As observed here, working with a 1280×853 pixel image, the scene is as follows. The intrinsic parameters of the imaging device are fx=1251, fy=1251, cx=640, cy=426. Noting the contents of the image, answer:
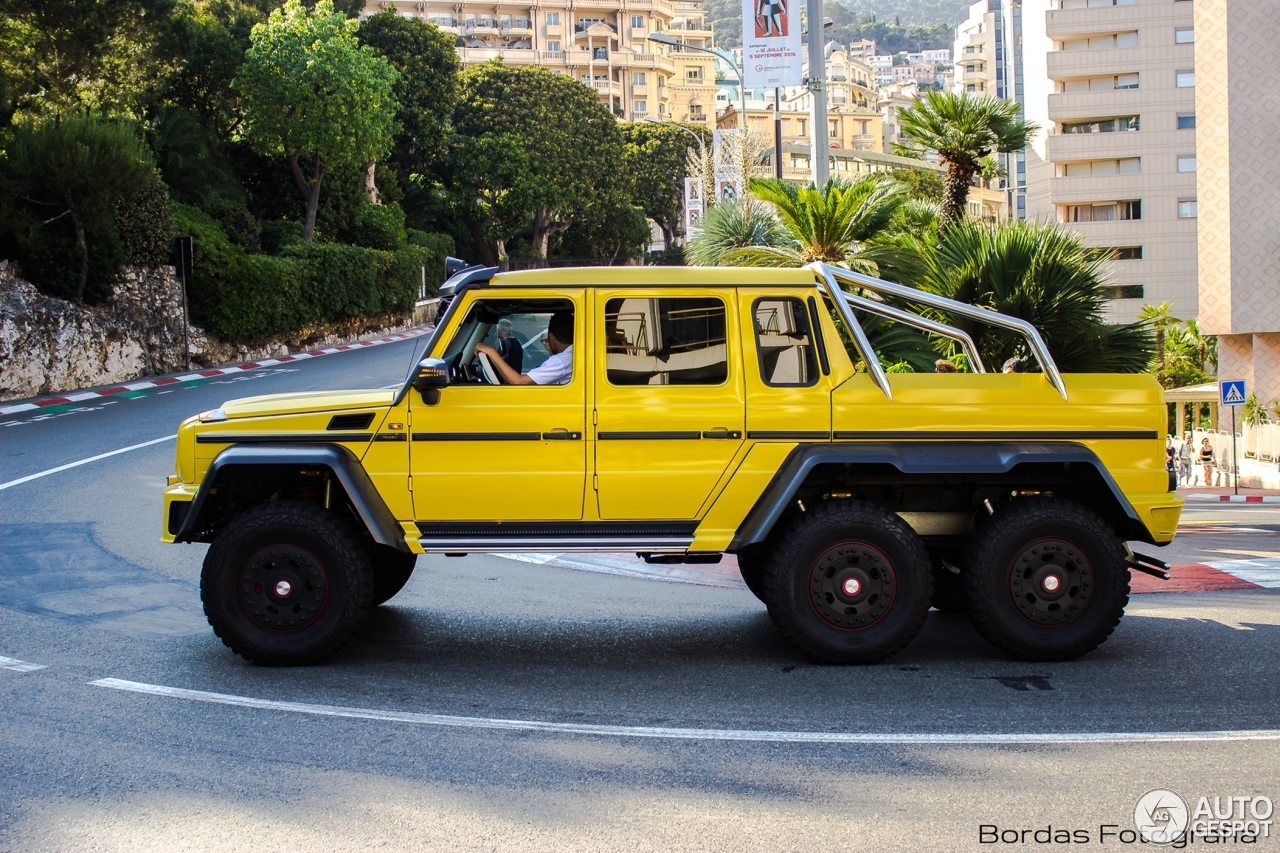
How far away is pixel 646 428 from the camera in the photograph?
7121mm

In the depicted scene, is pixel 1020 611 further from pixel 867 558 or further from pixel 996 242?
pixel 996 242

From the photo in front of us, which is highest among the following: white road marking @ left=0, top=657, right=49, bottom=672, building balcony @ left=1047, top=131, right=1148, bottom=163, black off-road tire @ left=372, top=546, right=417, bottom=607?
building balcony @ left=1047, top=131, right=1148, bottom=163

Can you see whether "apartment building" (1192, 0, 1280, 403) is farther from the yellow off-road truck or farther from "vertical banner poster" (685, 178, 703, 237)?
the yellow off-road truck

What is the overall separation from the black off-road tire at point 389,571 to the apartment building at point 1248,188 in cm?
3447

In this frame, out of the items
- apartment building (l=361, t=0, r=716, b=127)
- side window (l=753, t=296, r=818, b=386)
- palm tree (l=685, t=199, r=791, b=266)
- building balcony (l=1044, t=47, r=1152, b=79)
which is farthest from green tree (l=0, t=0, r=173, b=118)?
apartment building (l=361, t=0, r=716, b=127)

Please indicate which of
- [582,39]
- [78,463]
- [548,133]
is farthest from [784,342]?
[582,39]

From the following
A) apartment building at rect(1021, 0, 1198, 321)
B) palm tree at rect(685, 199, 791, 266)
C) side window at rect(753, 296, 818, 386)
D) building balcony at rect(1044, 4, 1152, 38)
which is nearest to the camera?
side window at rect(753, 296, 818, 386)

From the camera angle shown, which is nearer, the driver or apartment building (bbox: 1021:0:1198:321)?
the driver

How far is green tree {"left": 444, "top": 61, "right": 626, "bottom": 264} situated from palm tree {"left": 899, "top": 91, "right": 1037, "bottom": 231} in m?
48.7

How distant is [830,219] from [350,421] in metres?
10.7

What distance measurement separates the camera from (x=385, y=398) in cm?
718

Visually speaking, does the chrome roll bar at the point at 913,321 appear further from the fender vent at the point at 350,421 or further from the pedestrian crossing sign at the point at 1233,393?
the pedestrian crossing sign at the point at 1233,393

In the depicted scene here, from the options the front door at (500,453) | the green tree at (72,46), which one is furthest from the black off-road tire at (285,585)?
the green tree at (72,46)

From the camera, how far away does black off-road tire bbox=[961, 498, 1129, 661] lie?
282 inches
